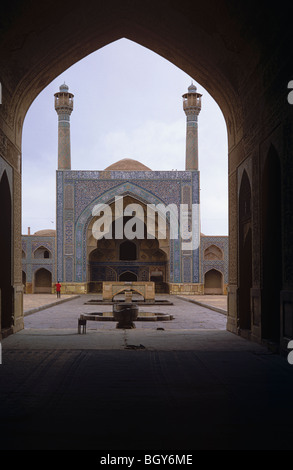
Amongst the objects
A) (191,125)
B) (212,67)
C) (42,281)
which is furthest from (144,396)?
(42,281)

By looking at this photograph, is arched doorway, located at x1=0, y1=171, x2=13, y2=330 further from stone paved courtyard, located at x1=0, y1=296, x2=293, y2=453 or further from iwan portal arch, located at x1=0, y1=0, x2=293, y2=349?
stone paved courtyard, located at x1=0, y1=296, x2=293, y2=453

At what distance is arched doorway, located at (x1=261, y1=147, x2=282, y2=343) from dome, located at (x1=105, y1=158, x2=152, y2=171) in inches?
737

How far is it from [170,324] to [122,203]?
14.2 m

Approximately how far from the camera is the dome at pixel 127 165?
24.2m

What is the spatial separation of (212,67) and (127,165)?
1789 cm

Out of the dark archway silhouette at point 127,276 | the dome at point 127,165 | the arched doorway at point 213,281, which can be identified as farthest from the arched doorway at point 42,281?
the arched doorway at point 213,281

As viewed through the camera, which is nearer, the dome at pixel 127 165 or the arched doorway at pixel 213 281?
the arched doorway at pixel 213 281

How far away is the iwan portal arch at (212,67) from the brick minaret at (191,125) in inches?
573

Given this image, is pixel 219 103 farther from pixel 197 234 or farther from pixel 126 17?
pixel 197 234

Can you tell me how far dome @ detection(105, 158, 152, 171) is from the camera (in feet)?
79.4

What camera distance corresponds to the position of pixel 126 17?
653 cm

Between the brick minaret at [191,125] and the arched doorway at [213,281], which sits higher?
the brick minaret at [191,125]

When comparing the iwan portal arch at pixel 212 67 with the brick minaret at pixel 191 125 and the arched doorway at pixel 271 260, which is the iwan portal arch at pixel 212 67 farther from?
the brick minaret at pixel 191 125

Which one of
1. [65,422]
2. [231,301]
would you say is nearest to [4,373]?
[65,422]
